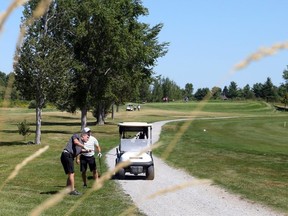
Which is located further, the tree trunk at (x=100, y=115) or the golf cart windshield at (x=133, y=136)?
the tree trunk at (x=100, y=115)

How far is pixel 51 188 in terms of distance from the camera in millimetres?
16219

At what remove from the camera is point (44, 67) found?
37844 millimetres

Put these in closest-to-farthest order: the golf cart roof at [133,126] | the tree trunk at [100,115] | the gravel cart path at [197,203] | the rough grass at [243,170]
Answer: the gravel cart path at [197,203], the rough grass at [243,170], the golf cart roof at [133,126], the tree trunk at [100,115]

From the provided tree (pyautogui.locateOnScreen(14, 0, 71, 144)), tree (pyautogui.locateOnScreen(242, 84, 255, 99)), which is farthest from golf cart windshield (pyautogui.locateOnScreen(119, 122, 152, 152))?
tree (pyautogui.locateOnScreen(242, 84, 255, 99))

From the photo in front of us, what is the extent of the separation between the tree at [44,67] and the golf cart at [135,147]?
58.4ft

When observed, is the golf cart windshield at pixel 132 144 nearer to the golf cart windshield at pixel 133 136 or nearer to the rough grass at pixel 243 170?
the golf cart windshield at pixel 133 136

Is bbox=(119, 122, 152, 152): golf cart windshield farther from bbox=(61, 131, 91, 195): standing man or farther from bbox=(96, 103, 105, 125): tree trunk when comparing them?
bbox=(96, 103, 105, 125): tree trunk

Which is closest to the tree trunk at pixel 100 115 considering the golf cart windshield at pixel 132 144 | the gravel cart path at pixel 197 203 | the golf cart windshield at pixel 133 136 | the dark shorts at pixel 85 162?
the golf cart windshield at pixel 133 136

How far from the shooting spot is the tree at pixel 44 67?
37094 millimetres

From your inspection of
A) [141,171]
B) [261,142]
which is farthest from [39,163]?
[261,142]

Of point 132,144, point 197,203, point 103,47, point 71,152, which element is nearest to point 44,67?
point 103,47

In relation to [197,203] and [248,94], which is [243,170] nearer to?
[197,203]

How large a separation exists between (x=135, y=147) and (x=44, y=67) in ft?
66.6

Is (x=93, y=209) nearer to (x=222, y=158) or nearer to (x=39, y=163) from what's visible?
(x=39, y=163)
